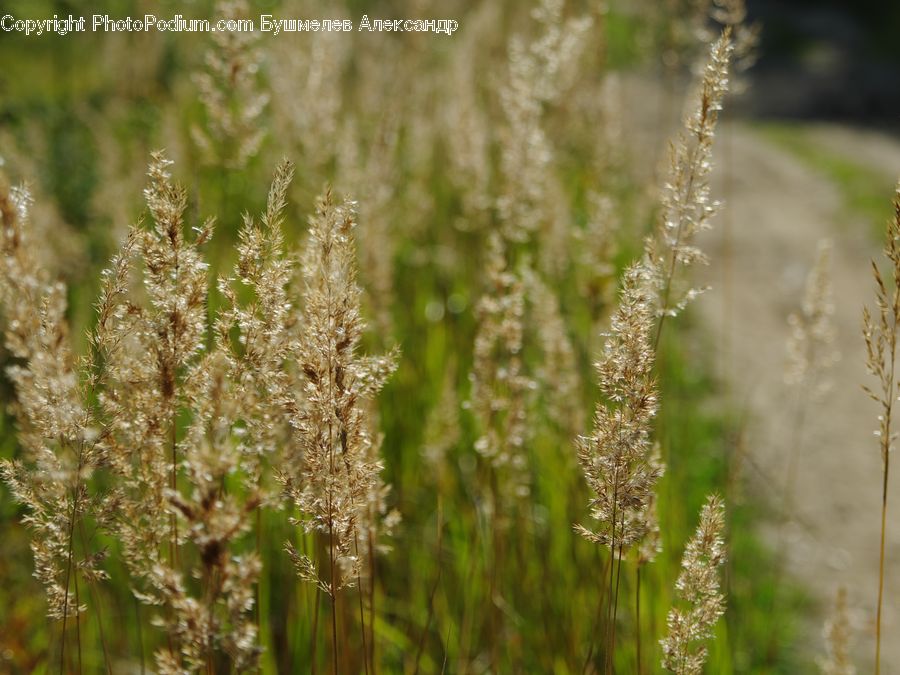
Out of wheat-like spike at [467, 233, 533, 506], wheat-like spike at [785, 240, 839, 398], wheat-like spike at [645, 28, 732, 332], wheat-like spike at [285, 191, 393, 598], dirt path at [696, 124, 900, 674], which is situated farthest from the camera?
dirt path at [696, 124, 900, 674]

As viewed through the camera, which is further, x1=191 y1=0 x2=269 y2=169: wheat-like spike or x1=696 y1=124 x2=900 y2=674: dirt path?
x1=696 y1=124 x2=900 y2=674: dirt path

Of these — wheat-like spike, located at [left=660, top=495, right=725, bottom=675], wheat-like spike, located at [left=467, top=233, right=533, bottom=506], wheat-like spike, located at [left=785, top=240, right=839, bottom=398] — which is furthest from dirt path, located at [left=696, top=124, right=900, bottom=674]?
wheat-like spike, located at [left=660, top=495, right=725, bottom=675]

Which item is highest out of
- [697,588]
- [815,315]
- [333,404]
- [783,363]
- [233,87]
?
[783,363]

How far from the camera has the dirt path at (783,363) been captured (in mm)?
3717

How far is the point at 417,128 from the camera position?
441 cm

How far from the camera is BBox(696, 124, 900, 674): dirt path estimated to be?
372cm

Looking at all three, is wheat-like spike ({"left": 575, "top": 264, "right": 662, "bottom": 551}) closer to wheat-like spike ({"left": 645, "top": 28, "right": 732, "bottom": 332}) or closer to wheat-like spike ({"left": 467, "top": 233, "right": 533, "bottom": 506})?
wheat-like spike ({"left": 645, "top": 28, "right": 732, "bottom": 332})

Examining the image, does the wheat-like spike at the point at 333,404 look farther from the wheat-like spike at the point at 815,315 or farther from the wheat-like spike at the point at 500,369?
the wheat-like spike at the point at 815,315

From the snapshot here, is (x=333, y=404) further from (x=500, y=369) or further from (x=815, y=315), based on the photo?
(x=815, y=315)

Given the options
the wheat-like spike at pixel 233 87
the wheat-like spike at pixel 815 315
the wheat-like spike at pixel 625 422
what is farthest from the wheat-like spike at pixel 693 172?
the wheat-like spike at pixel 233 87

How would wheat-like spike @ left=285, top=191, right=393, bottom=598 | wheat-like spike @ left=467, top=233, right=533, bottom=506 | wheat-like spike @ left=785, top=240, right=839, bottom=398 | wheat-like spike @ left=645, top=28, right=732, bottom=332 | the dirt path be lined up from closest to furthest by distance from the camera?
wheat-like spike @ left=285, top=191, right=393, bottom=598 < wheat-like spike @ left=645, top=28, right=732, bottom=332 < wheat-like spike @ left=467, top=233, right=533, bottom=506 < wheat-like spike @ left=785, top=240, right=839, bottom=398 < the dirt path

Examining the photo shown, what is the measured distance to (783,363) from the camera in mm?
4965

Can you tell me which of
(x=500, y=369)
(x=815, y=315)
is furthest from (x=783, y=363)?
(x=500, y=369)

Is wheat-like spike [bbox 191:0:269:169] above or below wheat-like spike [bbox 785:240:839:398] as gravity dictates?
above
